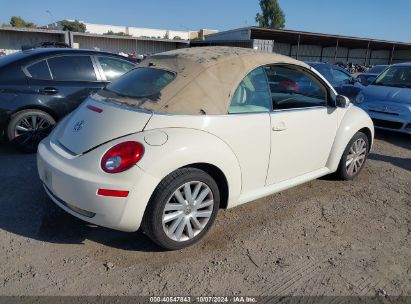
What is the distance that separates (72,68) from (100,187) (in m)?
3.55

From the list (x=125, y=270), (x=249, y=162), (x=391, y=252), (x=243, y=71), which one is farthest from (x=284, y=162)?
(x=125, y=270)

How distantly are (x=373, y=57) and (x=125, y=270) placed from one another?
57945mm

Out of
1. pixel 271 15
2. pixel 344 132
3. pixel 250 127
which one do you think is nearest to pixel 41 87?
pixel 250 127

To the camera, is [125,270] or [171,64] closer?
[125,270]

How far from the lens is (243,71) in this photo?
329 centimetres

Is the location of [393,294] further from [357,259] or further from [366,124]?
[366,124]

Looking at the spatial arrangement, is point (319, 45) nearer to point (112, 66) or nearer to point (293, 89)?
point (112, 66)

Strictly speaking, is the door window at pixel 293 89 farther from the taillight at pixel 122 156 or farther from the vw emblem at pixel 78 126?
the vw emblem at pixel 78 126

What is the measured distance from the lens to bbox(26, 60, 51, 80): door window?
5.12 meters

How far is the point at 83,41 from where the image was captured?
4169 cm

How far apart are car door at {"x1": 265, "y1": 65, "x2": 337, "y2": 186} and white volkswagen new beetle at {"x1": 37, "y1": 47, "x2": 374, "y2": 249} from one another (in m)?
0.01

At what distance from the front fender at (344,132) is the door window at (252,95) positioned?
1239 mm

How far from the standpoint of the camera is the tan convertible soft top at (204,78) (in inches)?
118

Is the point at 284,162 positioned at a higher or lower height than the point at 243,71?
lower
